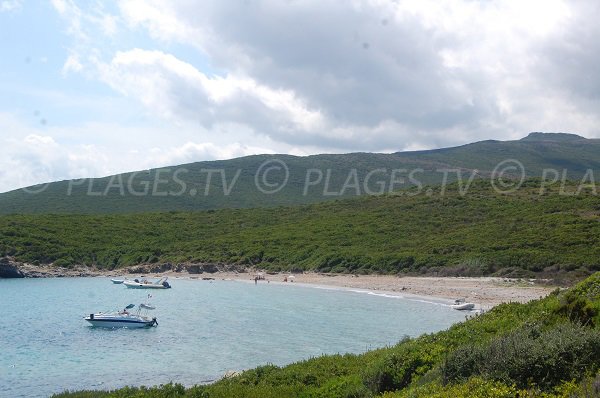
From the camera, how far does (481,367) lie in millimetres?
8406

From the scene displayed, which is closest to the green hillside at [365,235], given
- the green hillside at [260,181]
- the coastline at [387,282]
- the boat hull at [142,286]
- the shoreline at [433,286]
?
the coastline at [387,282]

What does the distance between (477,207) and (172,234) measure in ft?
140

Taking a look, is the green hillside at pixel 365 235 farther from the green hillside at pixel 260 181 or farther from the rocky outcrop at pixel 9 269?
the green hillside at pixel 260 181

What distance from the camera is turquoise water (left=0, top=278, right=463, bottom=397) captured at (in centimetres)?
2403

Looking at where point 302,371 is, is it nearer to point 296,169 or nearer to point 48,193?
point 48,193

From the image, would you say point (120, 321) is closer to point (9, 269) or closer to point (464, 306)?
point (464, 306)

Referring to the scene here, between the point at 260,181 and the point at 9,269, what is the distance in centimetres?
9893

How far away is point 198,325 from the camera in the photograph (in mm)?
37469

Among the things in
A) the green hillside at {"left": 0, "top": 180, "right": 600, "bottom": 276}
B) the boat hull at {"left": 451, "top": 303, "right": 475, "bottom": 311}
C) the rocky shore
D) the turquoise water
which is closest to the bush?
the turquoise water

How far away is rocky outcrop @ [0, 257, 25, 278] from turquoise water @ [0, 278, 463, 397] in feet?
57.3

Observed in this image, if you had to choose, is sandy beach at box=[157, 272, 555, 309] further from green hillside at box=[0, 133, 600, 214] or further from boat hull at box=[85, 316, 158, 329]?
green hillside at box=[0, 133, 600, 214]

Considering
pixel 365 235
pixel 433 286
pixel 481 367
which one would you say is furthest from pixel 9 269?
pixel 481 367

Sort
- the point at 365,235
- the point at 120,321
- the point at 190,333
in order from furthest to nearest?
1. the point at 365,235
2. the point at 120,321
3. the point at 190,333

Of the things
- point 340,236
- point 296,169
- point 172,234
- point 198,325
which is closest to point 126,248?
point 172,234
